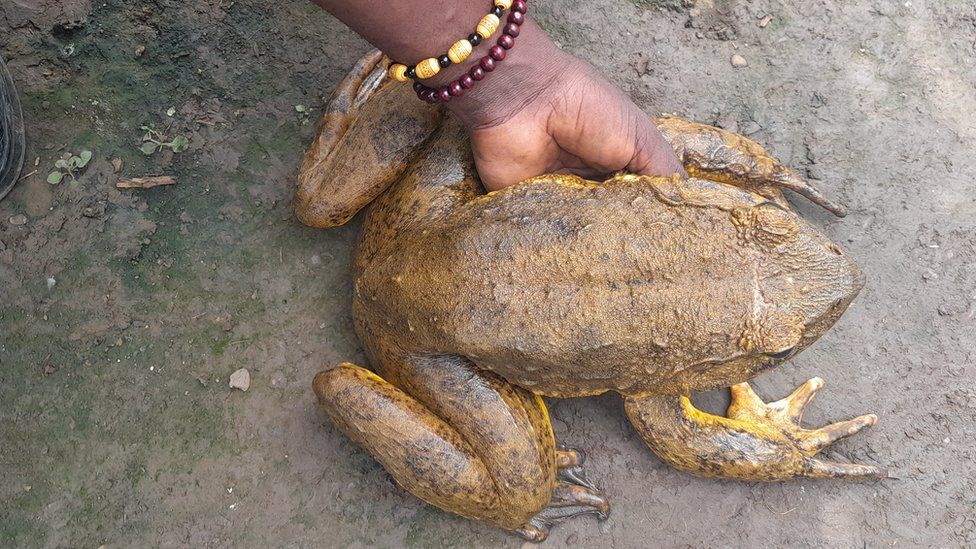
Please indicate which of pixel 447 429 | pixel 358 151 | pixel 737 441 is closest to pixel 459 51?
pixel 358 151

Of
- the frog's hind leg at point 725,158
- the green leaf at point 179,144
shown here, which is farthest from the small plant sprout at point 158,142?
the frog's hind leg at point 725,158

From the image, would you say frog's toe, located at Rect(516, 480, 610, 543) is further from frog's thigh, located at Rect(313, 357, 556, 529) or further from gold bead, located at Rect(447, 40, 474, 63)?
gold bead, located at Rect(447, 40, 474, 63)

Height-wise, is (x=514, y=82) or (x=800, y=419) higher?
(x=514, y=82)

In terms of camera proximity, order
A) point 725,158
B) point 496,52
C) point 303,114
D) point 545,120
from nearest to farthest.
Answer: point 496,52, point 545,120, point 725,158, point 303,114

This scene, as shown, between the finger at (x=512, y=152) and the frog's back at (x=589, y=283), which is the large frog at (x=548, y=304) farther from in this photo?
the finger at (x=512, y=152)

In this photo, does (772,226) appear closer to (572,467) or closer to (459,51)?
(459,51)

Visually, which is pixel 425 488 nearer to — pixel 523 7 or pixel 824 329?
pixel 824 329

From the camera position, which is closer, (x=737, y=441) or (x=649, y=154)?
(x=649, y=154)
